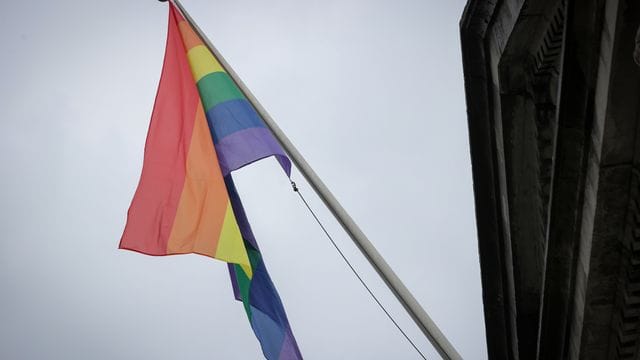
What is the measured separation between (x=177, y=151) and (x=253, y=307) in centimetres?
279

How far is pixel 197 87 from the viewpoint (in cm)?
Answer: 1100

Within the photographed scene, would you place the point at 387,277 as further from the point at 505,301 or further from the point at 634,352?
the point at 505,301

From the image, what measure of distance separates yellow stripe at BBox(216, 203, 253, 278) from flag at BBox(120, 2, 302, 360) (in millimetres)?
14

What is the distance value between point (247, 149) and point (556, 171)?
15.1 feet

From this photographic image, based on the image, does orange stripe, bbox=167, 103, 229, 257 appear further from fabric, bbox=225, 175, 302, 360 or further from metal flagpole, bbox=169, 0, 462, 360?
metal flagpole, bbox=169, 0, 462, 360

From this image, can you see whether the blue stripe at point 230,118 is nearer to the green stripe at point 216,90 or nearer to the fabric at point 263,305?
the green stripe at point 216,90

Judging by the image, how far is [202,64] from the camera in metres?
11.1

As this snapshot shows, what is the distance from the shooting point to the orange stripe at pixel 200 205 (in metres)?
9.60

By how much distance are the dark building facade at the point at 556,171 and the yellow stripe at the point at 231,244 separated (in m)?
4.52

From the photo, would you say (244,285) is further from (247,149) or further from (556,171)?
(556,171)

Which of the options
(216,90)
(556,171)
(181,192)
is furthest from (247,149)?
(556,171)

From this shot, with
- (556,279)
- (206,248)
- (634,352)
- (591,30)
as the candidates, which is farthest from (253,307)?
(591,30)

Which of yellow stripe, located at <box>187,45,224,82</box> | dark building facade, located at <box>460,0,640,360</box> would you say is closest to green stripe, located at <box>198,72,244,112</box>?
yellow stripe, located at <box>187,45,224,82</box>

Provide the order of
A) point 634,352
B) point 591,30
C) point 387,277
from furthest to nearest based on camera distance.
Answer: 1. point 634,352
2. point 591,30
3. point 387,277
